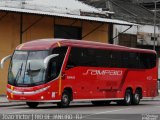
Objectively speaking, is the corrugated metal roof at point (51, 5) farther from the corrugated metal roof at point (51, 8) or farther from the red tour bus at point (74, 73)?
the red tour bus at point (74, 73)

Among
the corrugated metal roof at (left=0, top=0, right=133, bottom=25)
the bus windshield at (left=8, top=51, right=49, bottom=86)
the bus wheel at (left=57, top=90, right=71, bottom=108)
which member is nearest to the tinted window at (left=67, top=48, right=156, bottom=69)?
the bus wheel at (left=57, top=90, right=71, bottom=108)

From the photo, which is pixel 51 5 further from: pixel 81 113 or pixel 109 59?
pixel 81 113

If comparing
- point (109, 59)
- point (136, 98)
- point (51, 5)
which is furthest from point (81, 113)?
point (51, 5)

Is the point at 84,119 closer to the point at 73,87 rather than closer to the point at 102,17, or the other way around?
the point at 73,87

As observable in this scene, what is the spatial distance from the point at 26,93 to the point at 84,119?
7260 millimetres

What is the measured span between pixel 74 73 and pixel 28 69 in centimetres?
262

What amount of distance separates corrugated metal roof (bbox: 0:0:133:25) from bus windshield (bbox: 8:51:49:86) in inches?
395

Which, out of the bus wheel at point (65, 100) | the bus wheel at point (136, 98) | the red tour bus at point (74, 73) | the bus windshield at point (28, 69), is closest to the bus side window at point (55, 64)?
the red tour bus at point (74, 73)

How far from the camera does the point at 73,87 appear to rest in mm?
29500

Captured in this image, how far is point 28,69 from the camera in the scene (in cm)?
2797

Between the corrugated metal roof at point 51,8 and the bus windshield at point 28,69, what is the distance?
1004 centimetres

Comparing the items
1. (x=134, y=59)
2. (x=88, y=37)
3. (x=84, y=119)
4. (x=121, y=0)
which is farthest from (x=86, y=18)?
(x=84, y=119)

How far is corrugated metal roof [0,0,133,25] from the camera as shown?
40.8 m

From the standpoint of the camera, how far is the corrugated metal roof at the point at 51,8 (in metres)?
40.8
